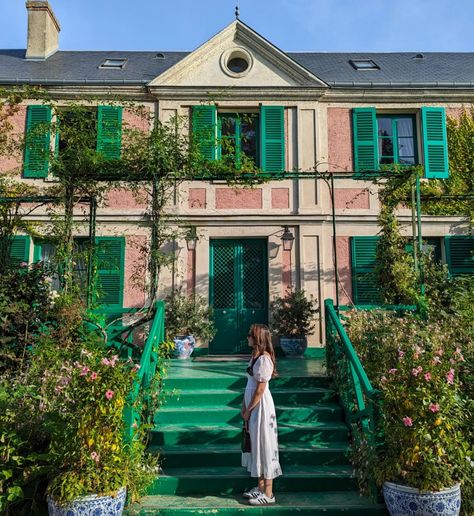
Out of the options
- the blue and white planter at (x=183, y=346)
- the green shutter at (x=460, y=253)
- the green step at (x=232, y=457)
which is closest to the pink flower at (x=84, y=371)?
the green step at (x=232, y=457)

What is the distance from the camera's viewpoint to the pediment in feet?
33.0

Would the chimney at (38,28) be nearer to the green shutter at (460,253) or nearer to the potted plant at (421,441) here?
Answer: the green shutter at (460,253)

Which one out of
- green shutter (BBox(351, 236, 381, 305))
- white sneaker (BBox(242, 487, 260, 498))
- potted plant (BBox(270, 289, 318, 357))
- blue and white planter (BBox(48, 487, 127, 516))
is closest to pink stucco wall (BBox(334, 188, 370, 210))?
green shutter (BBox(351, 236, 381, 305))

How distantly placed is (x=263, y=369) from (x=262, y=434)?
53 cm

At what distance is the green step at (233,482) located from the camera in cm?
426

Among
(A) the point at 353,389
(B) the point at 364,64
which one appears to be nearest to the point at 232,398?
(A) the point at 353,389

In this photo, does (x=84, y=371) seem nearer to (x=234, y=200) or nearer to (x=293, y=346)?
(x=293, y=346)

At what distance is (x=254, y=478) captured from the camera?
170 inches

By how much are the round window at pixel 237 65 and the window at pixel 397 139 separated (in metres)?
3.05

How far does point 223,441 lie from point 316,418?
3.41 feet

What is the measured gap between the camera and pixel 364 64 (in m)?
11.8

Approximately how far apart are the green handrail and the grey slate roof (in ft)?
20.8

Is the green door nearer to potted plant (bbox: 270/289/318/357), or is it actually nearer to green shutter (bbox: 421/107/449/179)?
potted plant (bbox: 270/289/318/357)

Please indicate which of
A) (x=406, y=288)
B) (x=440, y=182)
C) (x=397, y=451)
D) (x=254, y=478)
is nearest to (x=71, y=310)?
(x=254, y=478)
